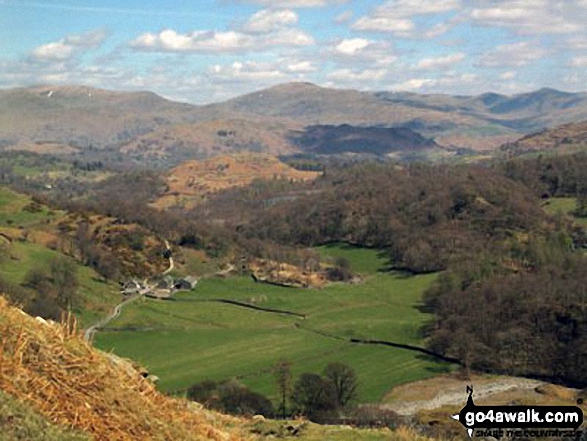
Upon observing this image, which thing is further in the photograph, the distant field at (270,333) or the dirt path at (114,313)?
the dirt path at (114,313)

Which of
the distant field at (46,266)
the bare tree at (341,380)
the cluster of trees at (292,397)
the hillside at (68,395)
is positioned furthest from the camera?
the distant field at (46,266)

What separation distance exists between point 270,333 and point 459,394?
48473 millimetres

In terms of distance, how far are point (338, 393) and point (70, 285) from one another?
8467cm

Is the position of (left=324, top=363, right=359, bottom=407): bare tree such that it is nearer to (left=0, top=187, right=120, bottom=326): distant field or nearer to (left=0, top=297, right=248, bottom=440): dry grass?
(left=0, top=187, right=120, bottom=326): distant field

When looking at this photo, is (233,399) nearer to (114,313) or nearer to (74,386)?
(74,386)

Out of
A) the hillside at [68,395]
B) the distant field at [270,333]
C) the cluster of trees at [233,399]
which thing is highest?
the hillside at [68,395]

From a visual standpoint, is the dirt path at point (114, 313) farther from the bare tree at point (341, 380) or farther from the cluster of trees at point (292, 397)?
the bare tree at point (341, 380)

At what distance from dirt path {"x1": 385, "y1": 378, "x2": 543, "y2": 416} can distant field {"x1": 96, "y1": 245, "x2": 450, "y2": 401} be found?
6.92m

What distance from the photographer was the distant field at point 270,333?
112 meters

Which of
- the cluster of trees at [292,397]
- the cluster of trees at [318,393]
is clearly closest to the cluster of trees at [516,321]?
the cluster of trees at [318,393]

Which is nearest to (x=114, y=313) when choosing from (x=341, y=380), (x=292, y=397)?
(x=341, y=380)

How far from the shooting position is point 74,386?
1493 cm

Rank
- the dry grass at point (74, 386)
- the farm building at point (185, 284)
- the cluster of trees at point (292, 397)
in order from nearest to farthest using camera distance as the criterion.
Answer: the dry grass at point (74, 386)
the cluster of trees at point (292, 397)
the farm building at point (185, 284)

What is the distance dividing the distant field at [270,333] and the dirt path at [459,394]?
6.92 meters
